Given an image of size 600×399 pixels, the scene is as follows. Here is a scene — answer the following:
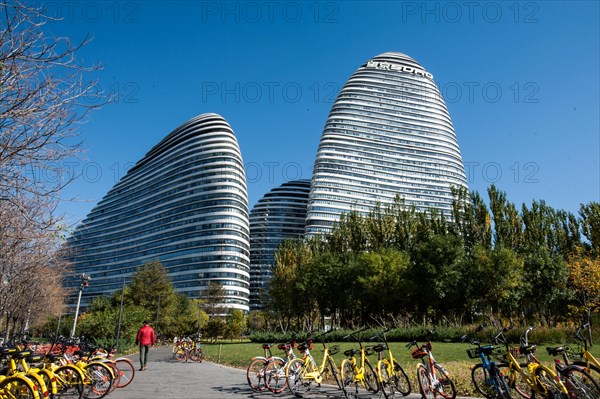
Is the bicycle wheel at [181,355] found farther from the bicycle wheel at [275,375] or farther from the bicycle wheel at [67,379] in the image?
the bicycle wheel at [67,379]

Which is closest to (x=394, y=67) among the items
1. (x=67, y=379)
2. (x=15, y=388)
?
(x=67, y=379)

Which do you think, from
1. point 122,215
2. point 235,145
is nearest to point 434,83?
point 235,145

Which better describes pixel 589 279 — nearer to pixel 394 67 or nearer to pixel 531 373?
pixel 531 373

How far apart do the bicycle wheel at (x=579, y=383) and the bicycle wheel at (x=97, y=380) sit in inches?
358

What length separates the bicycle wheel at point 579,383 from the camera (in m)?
6.12

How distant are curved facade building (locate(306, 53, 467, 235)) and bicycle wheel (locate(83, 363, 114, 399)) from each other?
369 feet

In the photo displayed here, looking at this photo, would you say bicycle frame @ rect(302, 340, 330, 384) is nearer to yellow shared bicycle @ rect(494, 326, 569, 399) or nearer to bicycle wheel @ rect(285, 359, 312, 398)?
bicycle wheel @ rect(285, 359, 312, 398)

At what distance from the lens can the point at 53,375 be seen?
743 cm

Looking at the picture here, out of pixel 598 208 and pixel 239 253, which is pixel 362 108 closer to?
pixel 239 253

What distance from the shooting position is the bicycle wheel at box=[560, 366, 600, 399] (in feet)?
20.1

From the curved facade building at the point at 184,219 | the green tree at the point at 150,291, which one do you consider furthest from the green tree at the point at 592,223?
the curved facade building at the point at 184,219

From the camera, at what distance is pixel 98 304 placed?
60656mm

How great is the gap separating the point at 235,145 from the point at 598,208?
121523mm

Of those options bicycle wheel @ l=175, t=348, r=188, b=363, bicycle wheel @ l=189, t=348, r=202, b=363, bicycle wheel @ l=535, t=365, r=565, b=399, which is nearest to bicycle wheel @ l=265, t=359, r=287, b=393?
bicycle wheel @ l=535, t=365, r=565, b=399
